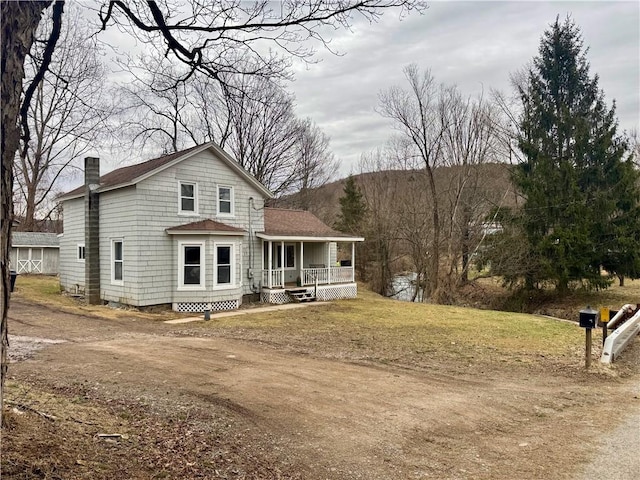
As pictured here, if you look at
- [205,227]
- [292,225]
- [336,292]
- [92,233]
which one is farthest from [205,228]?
[336,292]

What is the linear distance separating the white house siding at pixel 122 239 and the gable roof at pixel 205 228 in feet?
4.35

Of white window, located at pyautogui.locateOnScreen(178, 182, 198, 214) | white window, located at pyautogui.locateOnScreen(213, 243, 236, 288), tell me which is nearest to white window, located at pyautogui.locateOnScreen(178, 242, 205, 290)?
white window, located at pyautogui.locateOnScreen(213, 243, 236, 288)

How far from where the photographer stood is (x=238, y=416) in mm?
5285

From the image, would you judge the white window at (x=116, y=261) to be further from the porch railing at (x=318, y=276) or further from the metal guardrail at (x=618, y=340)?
the metal guardrail at (x=618, y=340)

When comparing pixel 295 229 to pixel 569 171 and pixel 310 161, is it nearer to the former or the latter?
pixel 569 171

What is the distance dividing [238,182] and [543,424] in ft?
48.2

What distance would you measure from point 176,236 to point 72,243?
6.64 m

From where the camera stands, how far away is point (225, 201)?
1767 centimetres

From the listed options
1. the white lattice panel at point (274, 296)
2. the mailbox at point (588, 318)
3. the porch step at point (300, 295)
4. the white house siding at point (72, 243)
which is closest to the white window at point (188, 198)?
the white lattice panel at point (274, 296)

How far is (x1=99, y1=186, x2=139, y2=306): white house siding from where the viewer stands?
1530 centimetres

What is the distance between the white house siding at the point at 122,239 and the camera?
50.2 feet

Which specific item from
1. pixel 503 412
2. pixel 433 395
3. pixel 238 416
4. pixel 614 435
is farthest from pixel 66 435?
pixel 614 435

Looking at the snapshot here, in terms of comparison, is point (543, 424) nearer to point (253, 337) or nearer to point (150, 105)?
point (253, 337)

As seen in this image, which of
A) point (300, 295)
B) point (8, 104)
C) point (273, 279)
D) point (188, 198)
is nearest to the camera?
point (8, 104)
